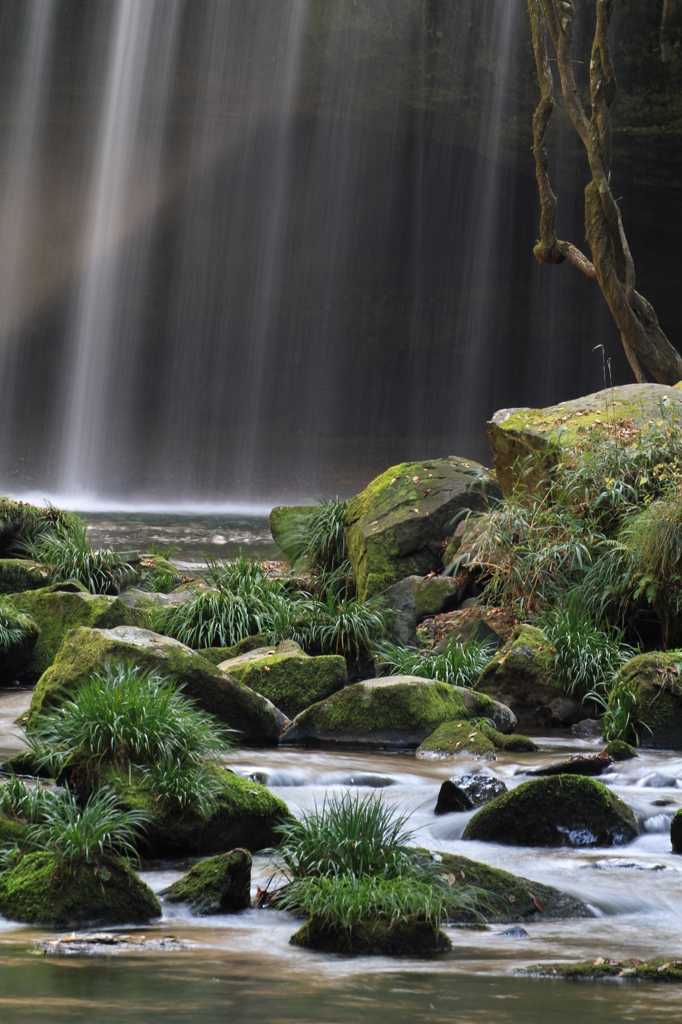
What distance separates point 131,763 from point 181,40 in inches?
908

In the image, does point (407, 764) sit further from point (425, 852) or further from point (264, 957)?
point (264, 957)

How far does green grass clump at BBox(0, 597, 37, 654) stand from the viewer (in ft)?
23.1

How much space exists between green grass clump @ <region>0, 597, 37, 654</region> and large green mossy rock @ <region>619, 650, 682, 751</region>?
375 centimetres

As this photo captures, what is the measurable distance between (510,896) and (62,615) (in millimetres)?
4629

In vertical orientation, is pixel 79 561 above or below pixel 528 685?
above

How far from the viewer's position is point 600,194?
463 inches

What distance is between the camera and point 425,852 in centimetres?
348

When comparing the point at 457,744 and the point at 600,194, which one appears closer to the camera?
the point at 457,744

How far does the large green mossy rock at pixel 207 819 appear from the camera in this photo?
3900 millimetres

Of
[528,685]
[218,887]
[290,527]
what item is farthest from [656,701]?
[290,527]

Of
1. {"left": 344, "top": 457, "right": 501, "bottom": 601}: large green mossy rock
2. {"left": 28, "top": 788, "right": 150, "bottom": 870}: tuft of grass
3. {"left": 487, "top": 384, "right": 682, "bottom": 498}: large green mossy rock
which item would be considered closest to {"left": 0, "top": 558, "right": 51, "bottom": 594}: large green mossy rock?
{"left": 344, "top": 457, "right": 501, "bottom": 601}: large green mossy rock

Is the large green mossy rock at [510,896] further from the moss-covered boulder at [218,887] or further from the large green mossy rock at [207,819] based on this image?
the large green mossy rock at [207,819]

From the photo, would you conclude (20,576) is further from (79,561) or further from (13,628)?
(13,628)

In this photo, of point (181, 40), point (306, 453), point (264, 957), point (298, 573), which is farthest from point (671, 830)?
point (181, 40)
